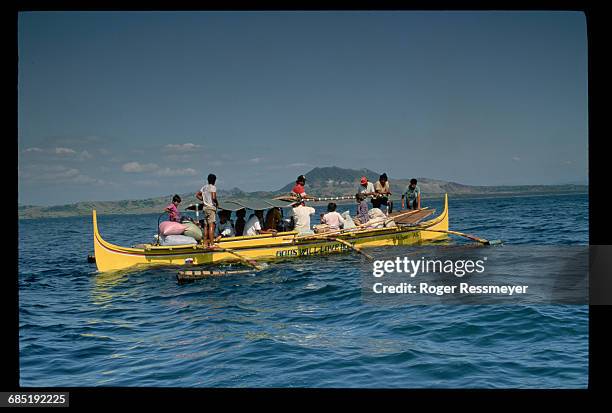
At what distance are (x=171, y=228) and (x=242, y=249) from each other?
8.42 ft

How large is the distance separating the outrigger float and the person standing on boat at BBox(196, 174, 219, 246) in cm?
64

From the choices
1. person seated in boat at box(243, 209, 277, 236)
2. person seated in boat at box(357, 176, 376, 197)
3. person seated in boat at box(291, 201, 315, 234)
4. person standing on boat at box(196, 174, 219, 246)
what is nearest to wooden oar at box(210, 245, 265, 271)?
person standing on boat at box(196, 174, 219, 246)

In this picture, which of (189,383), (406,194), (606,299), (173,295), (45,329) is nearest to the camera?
(606,299)

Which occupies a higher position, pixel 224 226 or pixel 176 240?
pixel 224 226

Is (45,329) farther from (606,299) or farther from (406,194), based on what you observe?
(406,194)

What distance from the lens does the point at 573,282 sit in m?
4.29

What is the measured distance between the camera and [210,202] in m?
17.2

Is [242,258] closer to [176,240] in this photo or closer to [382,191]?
[176,240]

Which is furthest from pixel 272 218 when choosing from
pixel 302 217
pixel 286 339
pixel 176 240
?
pixel 286 339

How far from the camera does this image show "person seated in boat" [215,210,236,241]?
19.3 metres

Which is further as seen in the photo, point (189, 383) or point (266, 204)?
point (266, 204)

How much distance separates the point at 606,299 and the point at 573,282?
0.83 meters

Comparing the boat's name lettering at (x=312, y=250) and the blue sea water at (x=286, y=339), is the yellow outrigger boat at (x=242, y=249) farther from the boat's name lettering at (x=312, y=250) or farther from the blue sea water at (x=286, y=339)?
the blue sea water at (x=286, y=339)
